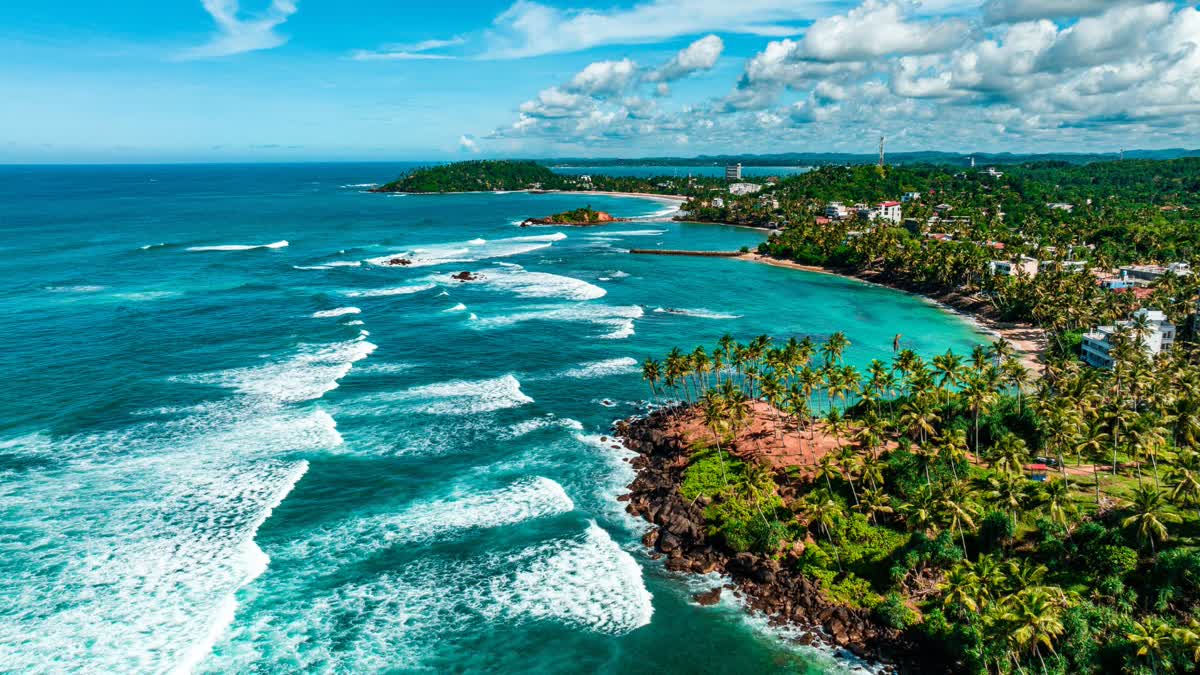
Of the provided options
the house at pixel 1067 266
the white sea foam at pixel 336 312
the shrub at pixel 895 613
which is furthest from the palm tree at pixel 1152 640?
the white sea foam at pixel 336 312

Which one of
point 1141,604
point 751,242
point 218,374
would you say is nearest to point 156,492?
point 218,374

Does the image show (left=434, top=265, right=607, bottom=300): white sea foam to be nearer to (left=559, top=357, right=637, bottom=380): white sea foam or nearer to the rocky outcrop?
(left=559, top=357, right=637, bottom=380): white sea foam

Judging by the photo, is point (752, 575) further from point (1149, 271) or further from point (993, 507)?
point (1149, 271)

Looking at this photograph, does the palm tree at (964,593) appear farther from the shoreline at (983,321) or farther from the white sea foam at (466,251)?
the white sea foam at (466,251)

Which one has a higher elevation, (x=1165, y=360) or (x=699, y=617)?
(x=1165, y=360)

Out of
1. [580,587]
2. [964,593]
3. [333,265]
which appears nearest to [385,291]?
[333,265]

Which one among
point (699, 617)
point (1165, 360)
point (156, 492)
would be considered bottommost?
point (699, 617)

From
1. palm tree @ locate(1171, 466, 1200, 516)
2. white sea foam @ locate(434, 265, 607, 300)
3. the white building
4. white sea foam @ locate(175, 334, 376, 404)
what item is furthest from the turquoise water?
palm tree @ locate(1171, 466, 1200, 516)

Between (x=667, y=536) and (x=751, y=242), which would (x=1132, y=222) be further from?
(x=667, y=536)
